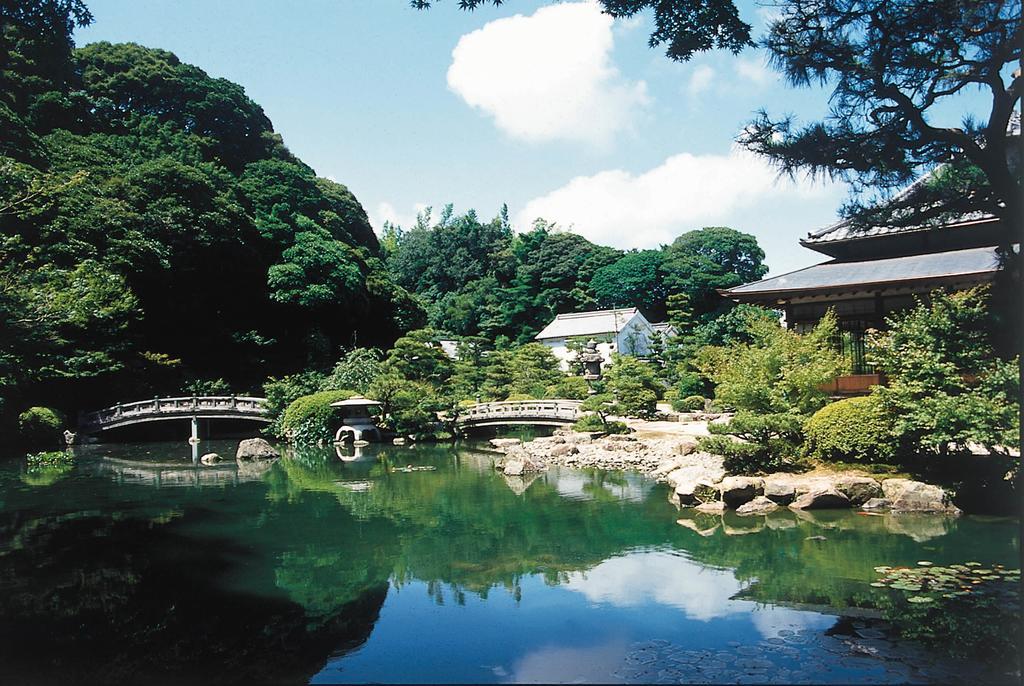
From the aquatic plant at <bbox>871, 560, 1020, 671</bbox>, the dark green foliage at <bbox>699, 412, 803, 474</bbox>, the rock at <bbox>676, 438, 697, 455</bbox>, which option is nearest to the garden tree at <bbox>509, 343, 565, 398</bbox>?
the rock at <bbox>676, 438, 697, 455</bbox>

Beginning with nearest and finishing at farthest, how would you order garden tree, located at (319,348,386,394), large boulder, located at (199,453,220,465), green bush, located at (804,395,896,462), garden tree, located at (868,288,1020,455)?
garden tree, located at (868,288,1020,455), green bush, located at (804,395,896,462), large boulder, located at (199,453,220,465), garden tree, located at (319,348,386,394)

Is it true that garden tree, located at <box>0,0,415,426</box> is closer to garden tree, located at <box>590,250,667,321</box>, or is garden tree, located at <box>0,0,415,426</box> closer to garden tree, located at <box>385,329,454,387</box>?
garden tree, located at <box>385,329,454,387</box>

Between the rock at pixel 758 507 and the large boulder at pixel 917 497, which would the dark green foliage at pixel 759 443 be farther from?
the large boulder at pixel 917 497

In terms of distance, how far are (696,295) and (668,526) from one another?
27.3m

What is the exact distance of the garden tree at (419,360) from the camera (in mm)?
22828

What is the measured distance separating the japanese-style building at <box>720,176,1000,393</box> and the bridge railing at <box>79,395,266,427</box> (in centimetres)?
1637

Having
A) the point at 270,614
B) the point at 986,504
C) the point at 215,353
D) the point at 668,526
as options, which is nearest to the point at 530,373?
the point at 215,353

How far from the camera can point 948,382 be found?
9.49m

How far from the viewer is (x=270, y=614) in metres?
6.73

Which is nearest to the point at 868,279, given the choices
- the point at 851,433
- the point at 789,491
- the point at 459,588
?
the point at 851,433

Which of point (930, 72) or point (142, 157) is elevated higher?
point (142, 157)

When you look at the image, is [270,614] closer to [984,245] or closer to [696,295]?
[984,245]

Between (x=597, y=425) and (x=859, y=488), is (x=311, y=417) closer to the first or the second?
(x=597, y=425)

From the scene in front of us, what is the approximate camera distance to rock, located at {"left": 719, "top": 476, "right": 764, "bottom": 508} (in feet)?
35.4
